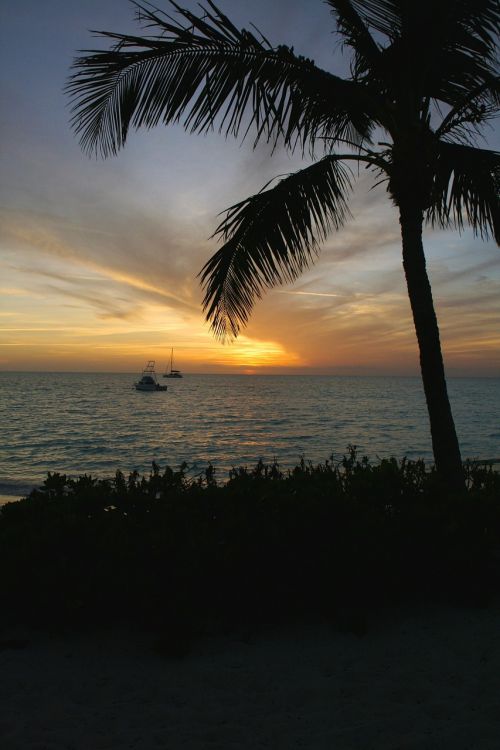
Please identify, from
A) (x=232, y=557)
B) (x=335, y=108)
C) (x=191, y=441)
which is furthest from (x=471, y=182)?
(x=191, y=441)

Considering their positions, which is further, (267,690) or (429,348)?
(429,348)

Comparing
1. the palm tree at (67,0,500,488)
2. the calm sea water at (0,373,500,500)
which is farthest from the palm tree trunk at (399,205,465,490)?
the calm sea water at (0,373,500,500)

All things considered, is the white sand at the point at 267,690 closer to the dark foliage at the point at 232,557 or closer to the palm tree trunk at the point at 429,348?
the dark foliage at the point at 232,557

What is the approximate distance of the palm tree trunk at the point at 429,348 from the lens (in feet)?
18.9

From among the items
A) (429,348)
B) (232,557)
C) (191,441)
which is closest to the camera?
(232,557)

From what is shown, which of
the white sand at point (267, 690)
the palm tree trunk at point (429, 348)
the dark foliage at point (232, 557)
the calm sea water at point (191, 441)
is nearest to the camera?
the white sand at point (267, 690)

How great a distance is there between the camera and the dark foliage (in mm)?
4188

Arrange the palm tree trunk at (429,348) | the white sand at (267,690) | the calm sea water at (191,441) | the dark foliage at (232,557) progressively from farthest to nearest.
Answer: the calm sea water at (191,441), the palm tree trunk at (429,348), the dark foliage at (232,557), the white sand at (267,690)

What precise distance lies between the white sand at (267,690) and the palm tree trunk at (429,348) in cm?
192

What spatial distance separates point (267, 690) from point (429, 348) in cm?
407

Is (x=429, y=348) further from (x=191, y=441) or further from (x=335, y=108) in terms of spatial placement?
(x=191, y=441)

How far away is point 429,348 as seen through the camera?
576 centimetres

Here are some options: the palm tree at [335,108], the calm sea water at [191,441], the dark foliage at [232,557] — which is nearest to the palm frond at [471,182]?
the palm tree at [335,108]

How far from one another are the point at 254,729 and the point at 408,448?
1247 inches
